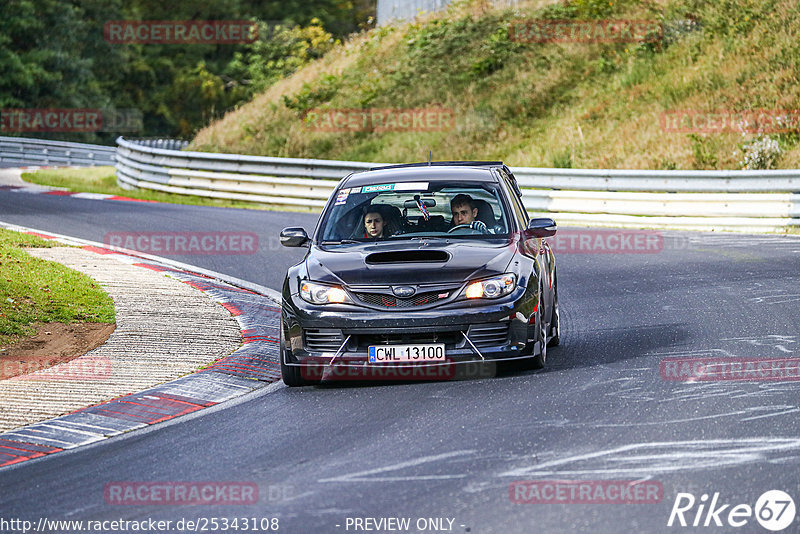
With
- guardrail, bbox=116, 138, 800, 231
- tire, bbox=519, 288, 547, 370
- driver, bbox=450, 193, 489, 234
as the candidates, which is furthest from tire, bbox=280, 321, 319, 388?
guardrail, bbox=116, 138, 800, 231

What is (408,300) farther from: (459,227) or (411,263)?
(459,227)

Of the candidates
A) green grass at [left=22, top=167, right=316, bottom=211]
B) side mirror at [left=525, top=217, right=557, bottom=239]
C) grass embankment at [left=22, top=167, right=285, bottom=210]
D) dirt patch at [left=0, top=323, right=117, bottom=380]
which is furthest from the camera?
grass embankment at [left=22, top=167, right=285, bottom=210]

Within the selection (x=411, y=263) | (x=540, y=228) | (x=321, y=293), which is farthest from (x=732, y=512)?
(x=540, y=228)

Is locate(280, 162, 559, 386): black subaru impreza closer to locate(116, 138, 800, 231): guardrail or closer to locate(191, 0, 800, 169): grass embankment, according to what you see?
locate(116, 138, 800, 231): guardrail

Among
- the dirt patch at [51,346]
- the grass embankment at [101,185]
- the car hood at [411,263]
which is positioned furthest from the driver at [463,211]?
the grass embankment at [101,185]

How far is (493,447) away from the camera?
7.08 meters

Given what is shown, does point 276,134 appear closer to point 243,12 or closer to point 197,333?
point 197,333

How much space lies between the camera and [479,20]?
122 ft

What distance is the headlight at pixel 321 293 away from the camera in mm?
9047

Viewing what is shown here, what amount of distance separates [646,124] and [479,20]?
11043 millimetres

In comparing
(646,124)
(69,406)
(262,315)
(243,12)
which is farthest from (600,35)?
(243,12)

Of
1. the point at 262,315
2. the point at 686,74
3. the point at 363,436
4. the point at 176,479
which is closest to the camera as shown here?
the point at 176,479

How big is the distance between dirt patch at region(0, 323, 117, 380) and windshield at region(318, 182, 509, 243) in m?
2.57

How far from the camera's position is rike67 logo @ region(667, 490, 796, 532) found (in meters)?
5.57
